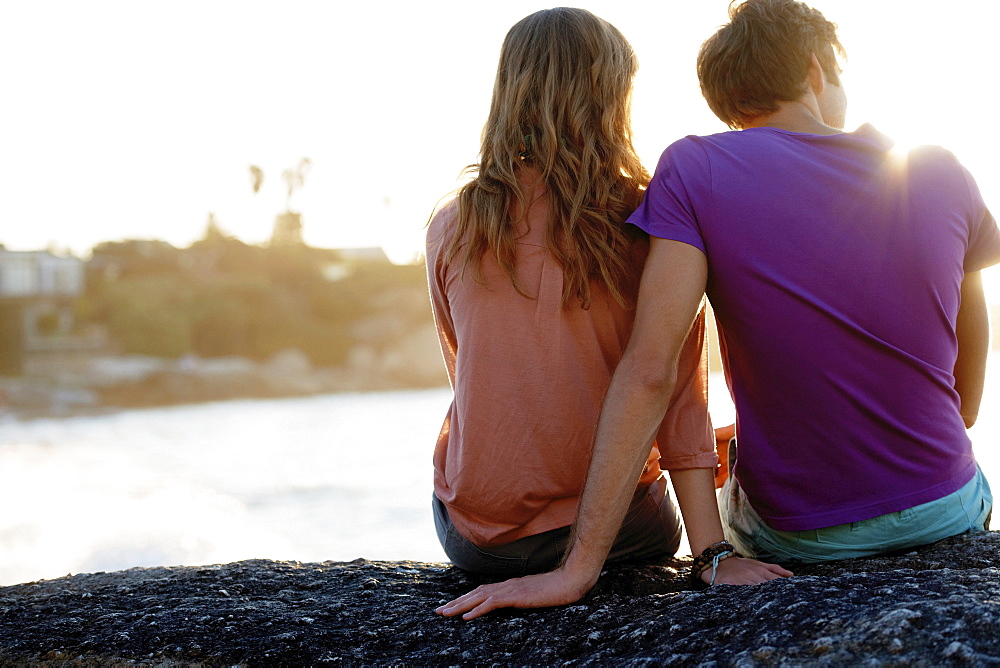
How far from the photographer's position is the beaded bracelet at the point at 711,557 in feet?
4.89

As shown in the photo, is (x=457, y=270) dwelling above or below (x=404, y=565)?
above

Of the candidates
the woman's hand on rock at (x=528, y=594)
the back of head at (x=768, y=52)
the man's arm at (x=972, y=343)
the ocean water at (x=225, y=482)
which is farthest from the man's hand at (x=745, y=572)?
the ocean water at (x=225, y=482)

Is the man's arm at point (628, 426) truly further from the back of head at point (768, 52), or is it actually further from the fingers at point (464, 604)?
the back of head at point (768, 52)

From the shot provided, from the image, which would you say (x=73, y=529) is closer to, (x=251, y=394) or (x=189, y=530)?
(x=189, y=530)

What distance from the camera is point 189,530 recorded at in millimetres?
10891

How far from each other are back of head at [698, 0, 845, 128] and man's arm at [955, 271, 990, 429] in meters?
0.46

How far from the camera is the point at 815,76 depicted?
156cm

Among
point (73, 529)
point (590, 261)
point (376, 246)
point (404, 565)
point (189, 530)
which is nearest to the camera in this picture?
point (590, 261)

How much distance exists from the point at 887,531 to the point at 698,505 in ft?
1.01

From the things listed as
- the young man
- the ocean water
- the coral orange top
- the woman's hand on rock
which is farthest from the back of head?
the ocean water

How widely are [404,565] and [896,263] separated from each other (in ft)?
3.93

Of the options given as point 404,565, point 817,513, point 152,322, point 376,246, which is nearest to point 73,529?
point 404,565

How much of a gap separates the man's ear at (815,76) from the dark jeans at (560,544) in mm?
787

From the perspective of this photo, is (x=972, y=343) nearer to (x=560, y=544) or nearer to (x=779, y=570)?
(x=779, y=570)
